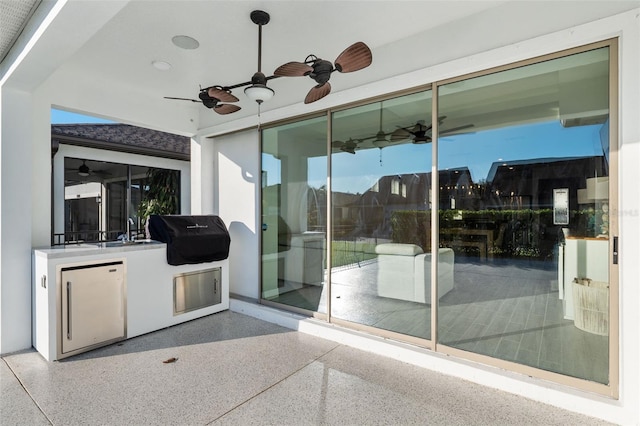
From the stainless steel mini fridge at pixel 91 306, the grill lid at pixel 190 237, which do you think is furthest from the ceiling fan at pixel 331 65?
the stainless steel mini fridge at pixel 91 306

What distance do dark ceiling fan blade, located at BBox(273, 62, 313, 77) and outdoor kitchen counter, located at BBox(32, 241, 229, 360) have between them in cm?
260

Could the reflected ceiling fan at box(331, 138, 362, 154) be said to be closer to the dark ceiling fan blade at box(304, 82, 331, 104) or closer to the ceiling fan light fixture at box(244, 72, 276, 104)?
the dark ceiling fan blade at box(304, 82, 331, 104)

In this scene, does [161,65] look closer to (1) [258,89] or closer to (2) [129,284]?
(1) [258,89]

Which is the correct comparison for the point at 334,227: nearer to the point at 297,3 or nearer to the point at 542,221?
the point at 542,221

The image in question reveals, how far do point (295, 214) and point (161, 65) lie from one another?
2.45 meters

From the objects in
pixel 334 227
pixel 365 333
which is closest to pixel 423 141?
pixel 334 227

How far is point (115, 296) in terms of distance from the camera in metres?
3.38

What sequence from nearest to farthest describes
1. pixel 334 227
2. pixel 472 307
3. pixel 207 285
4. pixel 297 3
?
pixel 297 3 < pixel 472 307 < pixel 334 227 < pixel 207 285

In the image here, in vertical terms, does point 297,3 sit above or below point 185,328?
above

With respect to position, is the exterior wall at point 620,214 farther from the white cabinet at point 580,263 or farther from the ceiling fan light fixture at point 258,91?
the ceiling fan light fixture at point 258,91

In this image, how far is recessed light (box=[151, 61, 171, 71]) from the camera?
146 inches

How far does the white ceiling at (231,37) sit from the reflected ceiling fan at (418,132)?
22.1 inches

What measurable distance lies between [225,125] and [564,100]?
13.8ft

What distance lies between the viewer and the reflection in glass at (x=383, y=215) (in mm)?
3129
